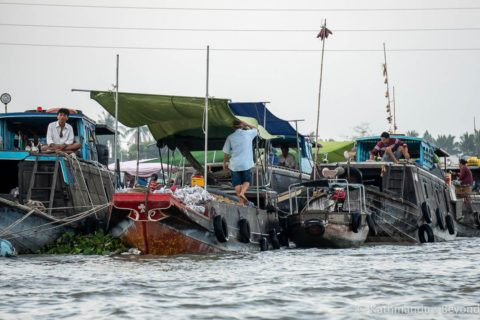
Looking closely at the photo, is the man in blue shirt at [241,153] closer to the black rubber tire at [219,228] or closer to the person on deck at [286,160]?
the black rubber tire at [219,228]

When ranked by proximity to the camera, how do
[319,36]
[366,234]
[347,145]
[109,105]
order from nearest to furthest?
1. [109,105]
2. [366,234]
3. [319,36]
4. [347,145]

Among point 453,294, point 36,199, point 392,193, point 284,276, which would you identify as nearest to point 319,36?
point 392,193

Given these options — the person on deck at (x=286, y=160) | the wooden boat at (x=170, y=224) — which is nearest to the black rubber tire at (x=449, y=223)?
the person on deck at (x=286, y=160)

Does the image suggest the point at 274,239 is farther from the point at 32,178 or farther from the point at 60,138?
the point at 32,178

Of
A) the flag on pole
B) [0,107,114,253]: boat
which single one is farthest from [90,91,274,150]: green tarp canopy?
the flag on pole

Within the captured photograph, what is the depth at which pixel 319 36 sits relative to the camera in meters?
16.8

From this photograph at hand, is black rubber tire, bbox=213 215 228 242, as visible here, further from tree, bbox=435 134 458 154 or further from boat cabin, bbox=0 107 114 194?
tree, bbox=435 134 458 154

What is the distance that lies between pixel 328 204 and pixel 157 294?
7847 millimetres

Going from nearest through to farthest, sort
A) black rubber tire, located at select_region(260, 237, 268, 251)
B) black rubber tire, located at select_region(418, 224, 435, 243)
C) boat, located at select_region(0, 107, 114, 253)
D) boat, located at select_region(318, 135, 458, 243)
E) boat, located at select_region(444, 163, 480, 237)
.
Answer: boat, located at select_region(0, 107, 114, 253) < black rubber tire, located at select_region(260, 237, 268, 251) < boat, located at select_region(318, 135, 458, 243) < black rubber tire, located at select_region(418, 224, 435, 243) < boat, located at select_region(444, 163, 480, 237)

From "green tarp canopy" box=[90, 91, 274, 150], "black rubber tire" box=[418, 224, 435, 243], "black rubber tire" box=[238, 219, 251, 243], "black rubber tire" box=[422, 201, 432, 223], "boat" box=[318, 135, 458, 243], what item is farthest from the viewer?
"black rubber tire" box=[422, 201, 432, 223]

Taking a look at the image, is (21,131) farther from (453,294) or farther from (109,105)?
(453,294)

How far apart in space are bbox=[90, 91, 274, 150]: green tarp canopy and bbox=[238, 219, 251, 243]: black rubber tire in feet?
5.43

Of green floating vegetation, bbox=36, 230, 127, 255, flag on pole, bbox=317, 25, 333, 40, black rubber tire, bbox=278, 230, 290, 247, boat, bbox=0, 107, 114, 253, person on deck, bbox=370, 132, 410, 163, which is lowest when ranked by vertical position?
black rubber tire, bbox=278, 230, 290, 247

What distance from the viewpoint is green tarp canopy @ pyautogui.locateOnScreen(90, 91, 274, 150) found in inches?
441
